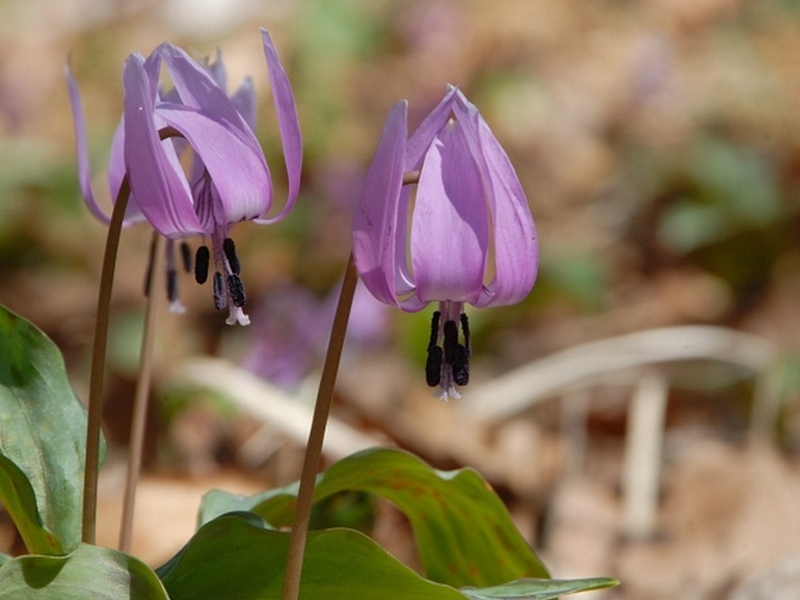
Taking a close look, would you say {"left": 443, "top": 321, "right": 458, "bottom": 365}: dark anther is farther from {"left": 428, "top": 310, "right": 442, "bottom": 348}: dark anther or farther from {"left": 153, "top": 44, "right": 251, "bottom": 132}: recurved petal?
{"left": 153, "top": 44, "right": 251, "bottom": 132}: recurved petal

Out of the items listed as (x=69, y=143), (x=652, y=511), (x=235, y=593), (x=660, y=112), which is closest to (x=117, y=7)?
(x=69, y=143)

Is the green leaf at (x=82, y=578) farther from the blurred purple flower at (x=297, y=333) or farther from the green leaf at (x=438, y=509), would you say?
the blurred purple flower at (x=297, y=333)

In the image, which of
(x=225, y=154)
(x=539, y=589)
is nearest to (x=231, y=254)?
(x=225, y=154)

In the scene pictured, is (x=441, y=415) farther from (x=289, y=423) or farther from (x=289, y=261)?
(x=289, y=261)

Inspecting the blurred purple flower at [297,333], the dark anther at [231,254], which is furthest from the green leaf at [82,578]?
the blurred purple flower at [297,333]

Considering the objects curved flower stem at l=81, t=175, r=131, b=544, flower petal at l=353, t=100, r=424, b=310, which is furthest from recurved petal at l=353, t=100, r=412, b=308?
curved flower stem at l=81, t=175, r=131, b=544

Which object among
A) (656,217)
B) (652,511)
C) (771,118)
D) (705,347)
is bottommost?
(652,511)
